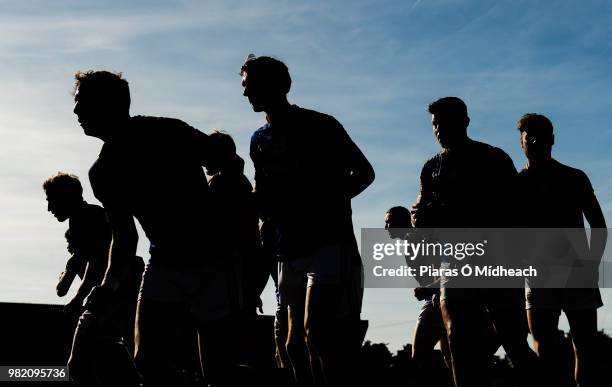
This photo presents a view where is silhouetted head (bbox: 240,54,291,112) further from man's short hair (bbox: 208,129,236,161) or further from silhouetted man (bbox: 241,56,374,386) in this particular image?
man's short hair (bbox: 208,129,236,161)

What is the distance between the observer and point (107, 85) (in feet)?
17.7

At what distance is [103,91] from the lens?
5.38m

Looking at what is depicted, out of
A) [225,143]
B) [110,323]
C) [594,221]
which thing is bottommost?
[110,323]

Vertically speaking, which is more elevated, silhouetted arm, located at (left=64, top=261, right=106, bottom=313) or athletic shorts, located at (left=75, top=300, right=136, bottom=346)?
silhouetted arm, located at (left=64, top=261, right=106, bottom=313)

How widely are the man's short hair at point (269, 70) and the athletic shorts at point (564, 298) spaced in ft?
9.58

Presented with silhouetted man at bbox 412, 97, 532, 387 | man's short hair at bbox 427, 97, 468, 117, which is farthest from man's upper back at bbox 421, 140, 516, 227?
man's short hair at bbox 427, 97, 468, 117

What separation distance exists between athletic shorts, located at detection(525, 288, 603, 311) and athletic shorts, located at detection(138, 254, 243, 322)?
2966 millimetres

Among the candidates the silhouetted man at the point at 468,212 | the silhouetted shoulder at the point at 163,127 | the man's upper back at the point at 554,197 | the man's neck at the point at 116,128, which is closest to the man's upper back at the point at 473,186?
the silhouetted man at the point at 468,212

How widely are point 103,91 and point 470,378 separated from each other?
3286 millimetres

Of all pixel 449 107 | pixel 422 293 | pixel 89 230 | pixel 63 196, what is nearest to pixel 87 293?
pixel 89 230

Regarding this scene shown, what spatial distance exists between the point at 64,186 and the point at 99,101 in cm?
277

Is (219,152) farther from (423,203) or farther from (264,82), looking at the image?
(423,203)

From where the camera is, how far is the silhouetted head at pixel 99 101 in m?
5.38

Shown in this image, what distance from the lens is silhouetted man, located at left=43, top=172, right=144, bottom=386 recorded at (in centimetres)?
699
